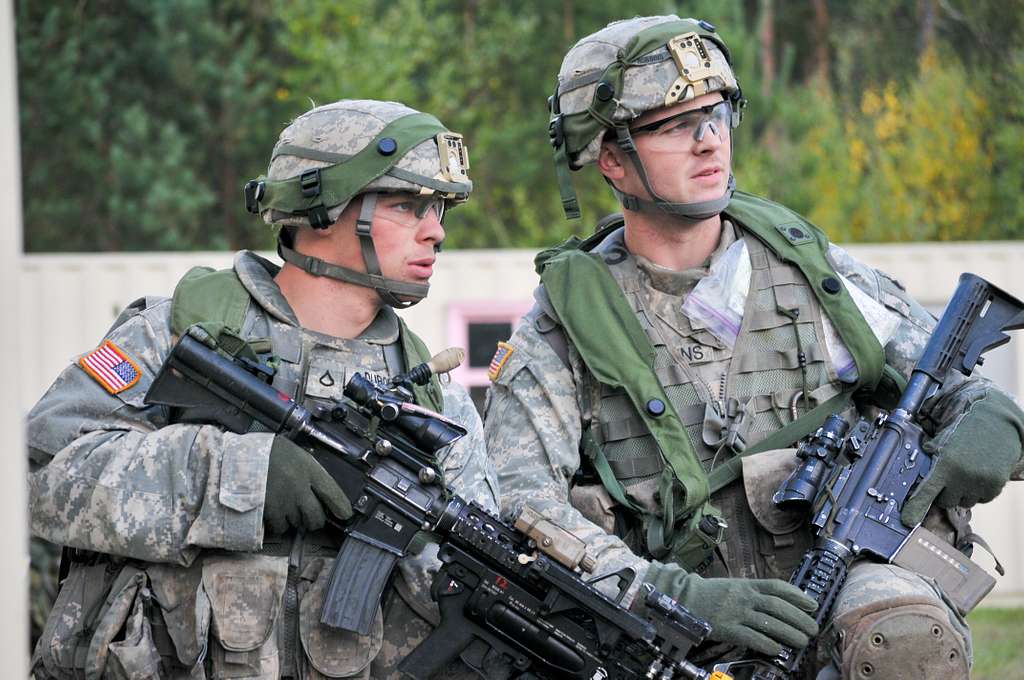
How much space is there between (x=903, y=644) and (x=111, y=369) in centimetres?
252

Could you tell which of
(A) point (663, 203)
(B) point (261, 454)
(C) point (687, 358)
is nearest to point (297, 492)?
(B) point (261, 454)

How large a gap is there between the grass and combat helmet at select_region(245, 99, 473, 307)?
4.80 metres

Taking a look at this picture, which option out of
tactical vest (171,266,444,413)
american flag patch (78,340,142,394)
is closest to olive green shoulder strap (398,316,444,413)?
tactical vest (171,266,444,413)

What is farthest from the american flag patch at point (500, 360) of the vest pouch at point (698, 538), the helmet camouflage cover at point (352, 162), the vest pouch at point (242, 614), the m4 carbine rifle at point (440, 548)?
the vest pouch at point (242, 614)

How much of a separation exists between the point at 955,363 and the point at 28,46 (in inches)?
774

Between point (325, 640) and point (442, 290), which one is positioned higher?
point (325, 640)

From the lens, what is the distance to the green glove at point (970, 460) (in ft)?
15.8

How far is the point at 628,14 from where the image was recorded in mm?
24078

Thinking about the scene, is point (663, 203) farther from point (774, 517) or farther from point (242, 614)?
point (242, 614)

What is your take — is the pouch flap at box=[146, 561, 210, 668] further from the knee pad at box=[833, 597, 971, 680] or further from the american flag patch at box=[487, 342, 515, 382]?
the knee pad at box=[833, 597, 971, 680]

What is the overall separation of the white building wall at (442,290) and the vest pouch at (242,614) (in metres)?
7.33

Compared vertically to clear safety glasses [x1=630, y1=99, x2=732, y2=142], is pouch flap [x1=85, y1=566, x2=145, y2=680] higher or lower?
lower

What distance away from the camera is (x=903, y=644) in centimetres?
439

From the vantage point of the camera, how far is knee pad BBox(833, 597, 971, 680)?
4391 millimetres
